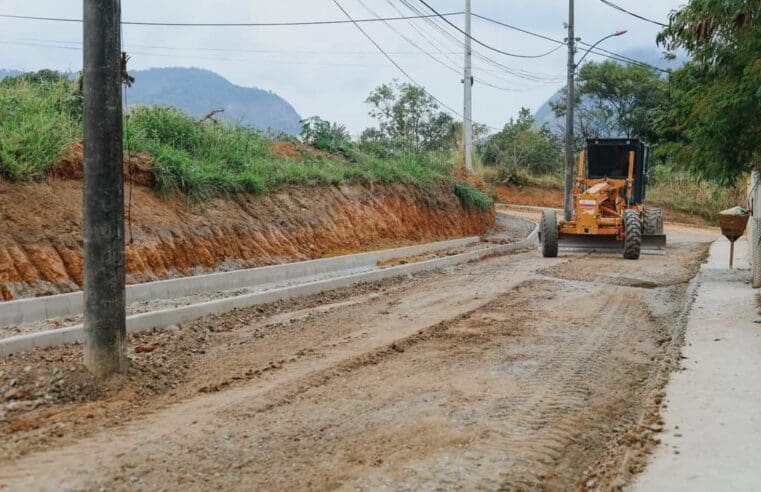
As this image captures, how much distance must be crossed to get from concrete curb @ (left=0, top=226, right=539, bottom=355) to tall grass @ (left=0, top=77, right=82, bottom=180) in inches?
151

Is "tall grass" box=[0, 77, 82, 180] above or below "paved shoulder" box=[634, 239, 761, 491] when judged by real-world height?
above

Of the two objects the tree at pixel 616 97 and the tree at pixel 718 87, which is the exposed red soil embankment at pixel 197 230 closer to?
the tree at pixel 718 87

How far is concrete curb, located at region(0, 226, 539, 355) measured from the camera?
25.7ft

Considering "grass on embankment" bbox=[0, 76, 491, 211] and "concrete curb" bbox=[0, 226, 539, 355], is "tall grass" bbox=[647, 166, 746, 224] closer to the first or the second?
"grass on embankment" bbox=[0, 76, 491, 211]

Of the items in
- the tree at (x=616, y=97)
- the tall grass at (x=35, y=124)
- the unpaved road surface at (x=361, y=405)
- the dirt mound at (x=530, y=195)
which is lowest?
the unpaved road surface at (x=361, y=405)

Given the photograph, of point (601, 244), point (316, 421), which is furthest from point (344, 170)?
point (316, 421)

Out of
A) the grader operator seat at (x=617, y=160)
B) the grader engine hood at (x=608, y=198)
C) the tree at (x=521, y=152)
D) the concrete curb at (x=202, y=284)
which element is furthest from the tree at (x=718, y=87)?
the tree at (x=521, y=152)

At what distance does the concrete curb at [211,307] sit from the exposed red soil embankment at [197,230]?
1.95m

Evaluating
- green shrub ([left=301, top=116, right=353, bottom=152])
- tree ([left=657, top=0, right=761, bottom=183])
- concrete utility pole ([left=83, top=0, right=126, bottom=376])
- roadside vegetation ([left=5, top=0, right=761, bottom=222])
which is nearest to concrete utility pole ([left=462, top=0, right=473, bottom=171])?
roadside vegetation ([left=5, top=0, right=761, bottom=222])

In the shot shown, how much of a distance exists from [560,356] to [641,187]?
14.5 metres

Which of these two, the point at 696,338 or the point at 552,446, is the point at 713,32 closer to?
the point at 696,338

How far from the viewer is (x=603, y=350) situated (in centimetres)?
854

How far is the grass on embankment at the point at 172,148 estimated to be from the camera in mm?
11961

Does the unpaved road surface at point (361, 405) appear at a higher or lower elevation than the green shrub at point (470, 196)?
lower
